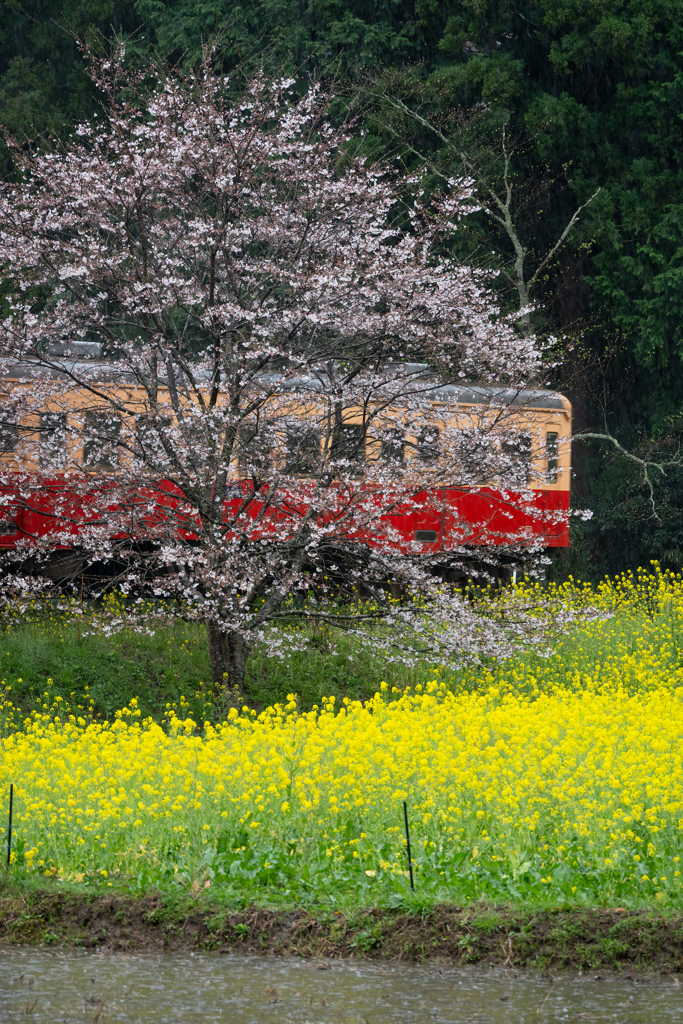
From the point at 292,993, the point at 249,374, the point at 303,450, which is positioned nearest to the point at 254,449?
the point at 249,374

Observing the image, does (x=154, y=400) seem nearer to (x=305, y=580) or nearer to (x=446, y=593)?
(x=305, y=580)

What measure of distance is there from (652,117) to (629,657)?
1411 centimetres

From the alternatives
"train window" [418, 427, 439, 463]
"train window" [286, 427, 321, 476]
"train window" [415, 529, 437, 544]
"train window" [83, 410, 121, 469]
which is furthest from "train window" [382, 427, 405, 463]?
"train window" [415, 529, 437, 544]

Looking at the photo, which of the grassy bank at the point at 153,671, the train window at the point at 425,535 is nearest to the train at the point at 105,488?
the grassy bank at the point at 153,671

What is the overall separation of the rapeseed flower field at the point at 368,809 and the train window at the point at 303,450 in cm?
259

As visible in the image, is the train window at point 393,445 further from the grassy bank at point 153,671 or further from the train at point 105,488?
the grassy bank at point 153,671

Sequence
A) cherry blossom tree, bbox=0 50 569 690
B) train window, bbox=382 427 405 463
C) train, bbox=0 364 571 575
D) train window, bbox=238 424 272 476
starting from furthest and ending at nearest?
train window, bbox=382 427 405 463 → train, bbox=0 364 571 575 → cherry blossom tree, bbox=0 50 569 690 → train window, bbox=238 424 272 476

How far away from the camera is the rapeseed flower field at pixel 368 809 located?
6012mm

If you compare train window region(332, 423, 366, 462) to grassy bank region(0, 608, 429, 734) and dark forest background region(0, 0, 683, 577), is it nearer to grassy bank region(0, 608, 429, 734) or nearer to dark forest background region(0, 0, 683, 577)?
grassy bank region(0, 608, 429, 734)

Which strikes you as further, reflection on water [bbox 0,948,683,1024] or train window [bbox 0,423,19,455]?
train window [bbox 0,423,19,455]

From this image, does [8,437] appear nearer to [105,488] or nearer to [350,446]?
[105,488]

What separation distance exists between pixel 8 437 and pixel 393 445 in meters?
4.03

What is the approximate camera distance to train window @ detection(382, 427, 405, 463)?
36.5ft

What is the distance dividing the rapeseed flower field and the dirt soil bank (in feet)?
0.43
